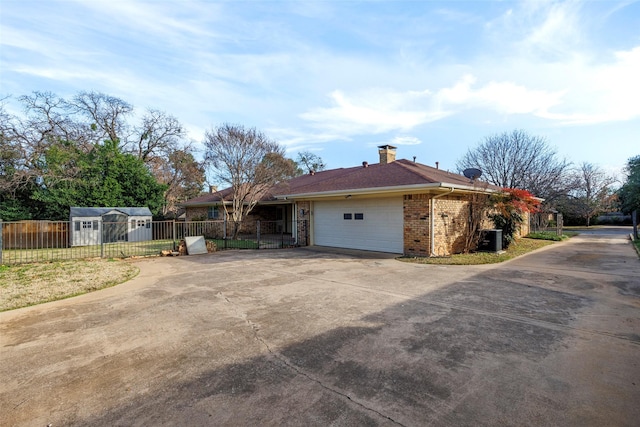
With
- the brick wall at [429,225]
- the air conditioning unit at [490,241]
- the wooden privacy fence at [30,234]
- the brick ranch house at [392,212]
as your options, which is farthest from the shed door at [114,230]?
the air conditioning unit at [490,241]

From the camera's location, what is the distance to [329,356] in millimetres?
3461

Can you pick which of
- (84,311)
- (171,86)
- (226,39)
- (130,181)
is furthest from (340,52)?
(130,181)

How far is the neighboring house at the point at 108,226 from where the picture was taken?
18.0 m

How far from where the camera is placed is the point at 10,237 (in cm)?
1667

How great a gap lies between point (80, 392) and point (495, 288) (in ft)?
22.3

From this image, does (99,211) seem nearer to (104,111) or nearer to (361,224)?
(104,111)

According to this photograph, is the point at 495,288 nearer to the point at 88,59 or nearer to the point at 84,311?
the point at 84,311

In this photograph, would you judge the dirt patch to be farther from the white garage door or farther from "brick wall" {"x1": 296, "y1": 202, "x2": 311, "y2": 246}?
the white garage door

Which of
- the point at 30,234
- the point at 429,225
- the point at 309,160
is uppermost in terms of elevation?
the point at 309,160

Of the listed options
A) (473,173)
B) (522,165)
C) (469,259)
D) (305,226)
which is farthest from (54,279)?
(522,165)

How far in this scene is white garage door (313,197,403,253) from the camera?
11562 millimetres

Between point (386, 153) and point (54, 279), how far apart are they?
46.5ft

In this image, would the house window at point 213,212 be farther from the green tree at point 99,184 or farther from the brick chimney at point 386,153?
the brick chimney at point 386,153

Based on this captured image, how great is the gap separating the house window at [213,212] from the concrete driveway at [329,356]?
15.2m
